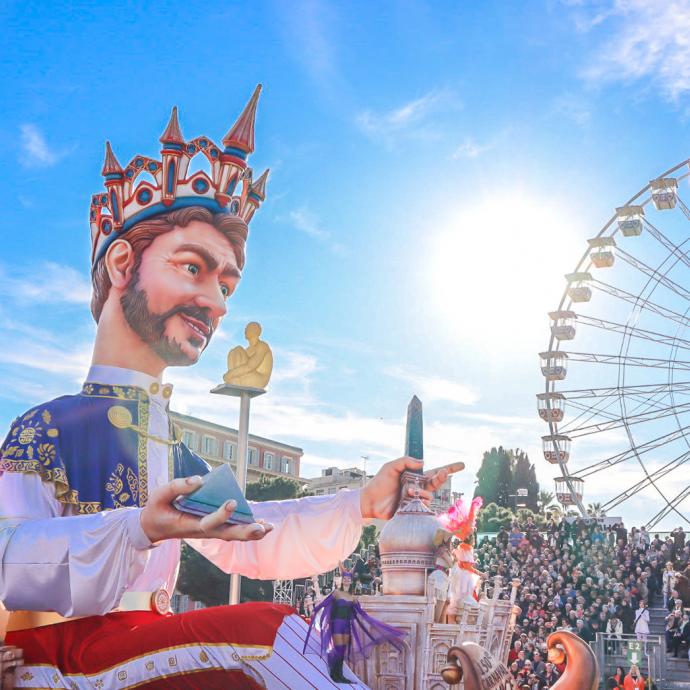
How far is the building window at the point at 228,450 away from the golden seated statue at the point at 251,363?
3269 centimetres

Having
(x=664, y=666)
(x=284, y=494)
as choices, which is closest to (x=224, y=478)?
(x=664, y=666)

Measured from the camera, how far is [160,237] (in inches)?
182

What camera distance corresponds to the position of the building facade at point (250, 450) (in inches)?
1378

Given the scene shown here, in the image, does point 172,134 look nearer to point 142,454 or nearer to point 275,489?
point 142,454

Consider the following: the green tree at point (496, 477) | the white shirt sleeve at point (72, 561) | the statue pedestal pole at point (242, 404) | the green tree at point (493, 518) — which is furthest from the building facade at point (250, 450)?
the white shirt sleeve at point (72, 561)

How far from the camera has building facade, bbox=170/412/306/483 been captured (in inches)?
1378

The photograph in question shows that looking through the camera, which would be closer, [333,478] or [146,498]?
[146,498]

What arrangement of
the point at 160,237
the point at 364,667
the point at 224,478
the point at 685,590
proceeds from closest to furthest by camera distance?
the point at 224,478, the point at 364,667, the point at 160,237, the point at 685,590

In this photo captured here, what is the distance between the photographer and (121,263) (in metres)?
4.66

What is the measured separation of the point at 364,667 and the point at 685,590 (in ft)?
50.4

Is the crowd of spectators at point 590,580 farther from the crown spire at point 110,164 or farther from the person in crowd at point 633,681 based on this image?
the crown spire at point 110,164

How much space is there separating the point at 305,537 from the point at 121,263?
1736 mm

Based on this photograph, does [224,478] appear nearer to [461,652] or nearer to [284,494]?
[461,652]

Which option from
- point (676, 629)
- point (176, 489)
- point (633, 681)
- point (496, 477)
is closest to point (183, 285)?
point (176, 489)
